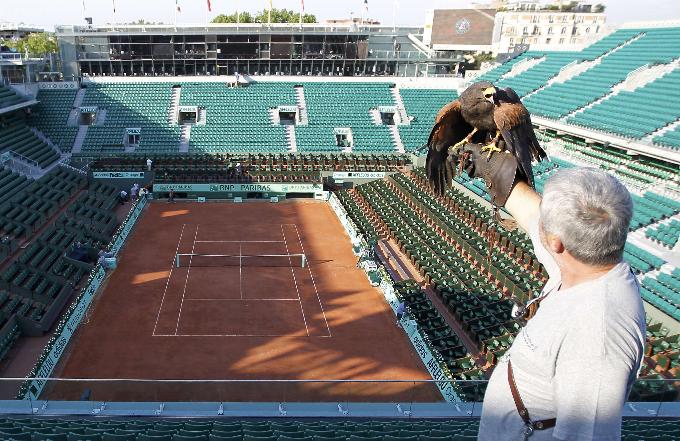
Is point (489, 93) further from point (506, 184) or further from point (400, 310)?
point (400, 310)

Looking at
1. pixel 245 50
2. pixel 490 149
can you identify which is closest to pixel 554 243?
pixel 490 149

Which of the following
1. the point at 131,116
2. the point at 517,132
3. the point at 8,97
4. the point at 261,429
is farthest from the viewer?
the point at 131,116

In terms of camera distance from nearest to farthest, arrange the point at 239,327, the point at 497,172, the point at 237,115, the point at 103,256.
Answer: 1. the point at 497,172
2. the point at 239,327
3. the point at 103,256
4. the point at 237,115

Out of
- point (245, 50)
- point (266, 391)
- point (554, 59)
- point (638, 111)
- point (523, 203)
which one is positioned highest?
point (554, 59)

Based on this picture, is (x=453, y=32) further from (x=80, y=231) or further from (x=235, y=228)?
(x=80, y=231)

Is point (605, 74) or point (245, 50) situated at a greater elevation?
point (245, 50)

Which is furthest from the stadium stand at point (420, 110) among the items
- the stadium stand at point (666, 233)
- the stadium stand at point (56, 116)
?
the stadium stand at point (56, 116)

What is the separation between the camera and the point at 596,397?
67.4 inches

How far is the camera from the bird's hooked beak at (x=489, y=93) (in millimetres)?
3758

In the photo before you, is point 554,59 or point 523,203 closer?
point 523,203

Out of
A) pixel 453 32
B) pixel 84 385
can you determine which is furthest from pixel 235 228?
pixel 453 32

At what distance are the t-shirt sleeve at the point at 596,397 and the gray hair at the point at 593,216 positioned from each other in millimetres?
383

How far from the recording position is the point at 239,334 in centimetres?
1564

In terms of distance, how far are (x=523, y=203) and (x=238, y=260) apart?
19370 mm
